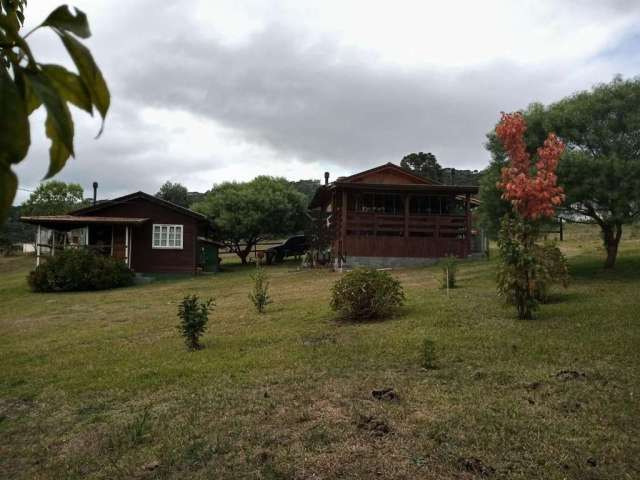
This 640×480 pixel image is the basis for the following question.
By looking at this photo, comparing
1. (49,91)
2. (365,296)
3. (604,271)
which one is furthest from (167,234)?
(49,91)

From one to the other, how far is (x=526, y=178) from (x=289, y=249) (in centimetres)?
2646

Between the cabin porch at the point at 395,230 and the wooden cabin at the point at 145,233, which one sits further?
the wooden cabin at the point at 145,233

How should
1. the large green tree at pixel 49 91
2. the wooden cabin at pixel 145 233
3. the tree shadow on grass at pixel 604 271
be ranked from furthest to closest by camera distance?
the wooden cabin at pixel 145 233
the tree shadow on grass at pixel 604 271
the large green tree at pixel 49 91

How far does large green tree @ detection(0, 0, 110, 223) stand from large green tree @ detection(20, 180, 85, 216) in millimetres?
52285

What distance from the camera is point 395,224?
23.1m

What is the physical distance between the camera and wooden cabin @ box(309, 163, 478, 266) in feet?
74.5

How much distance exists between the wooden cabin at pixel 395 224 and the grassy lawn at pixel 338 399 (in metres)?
12.2

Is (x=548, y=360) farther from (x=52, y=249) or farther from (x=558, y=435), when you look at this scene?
(x=52, y=249)

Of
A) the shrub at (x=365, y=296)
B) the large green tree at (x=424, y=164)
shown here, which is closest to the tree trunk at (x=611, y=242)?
the shrub at (x=365, y=296)

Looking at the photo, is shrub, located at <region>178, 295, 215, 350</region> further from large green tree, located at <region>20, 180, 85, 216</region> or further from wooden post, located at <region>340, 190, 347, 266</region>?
large green tree, located at <region>20, 180, 85, 216</region>

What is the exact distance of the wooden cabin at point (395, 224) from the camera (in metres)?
22.7

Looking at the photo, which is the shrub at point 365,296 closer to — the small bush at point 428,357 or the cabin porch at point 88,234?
the small bush at point 428,357

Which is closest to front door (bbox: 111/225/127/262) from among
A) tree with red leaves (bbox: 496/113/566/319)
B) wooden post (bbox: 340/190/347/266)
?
wooden post (bbox: 340/190/347/266)

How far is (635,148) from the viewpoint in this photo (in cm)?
1335
